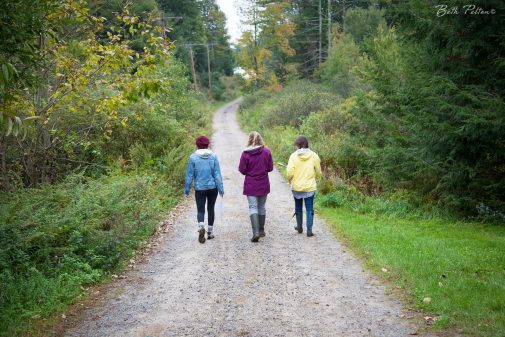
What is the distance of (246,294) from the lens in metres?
6.18

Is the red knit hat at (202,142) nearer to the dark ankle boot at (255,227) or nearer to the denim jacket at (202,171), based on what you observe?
the denim jacket at (202,171)

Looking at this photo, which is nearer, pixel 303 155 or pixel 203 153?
pixel 203 153

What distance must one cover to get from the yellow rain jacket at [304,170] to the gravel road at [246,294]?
1097 mm

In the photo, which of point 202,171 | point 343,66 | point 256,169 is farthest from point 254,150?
point 343,66

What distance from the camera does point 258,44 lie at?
5316 cm

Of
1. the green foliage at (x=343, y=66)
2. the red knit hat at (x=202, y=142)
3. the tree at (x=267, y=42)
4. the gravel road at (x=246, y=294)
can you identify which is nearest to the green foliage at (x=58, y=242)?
the gravel road at (x=246, y=294)

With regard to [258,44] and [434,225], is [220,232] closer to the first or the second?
[434,225]

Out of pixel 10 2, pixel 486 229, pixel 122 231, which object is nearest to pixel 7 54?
pixel 10 2

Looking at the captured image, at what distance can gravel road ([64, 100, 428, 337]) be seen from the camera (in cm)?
518

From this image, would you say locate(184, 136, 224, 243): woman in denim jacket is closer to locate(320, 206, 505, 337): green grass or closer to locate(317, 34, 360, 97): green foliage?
locate(320, 206, 505, 337): green grass

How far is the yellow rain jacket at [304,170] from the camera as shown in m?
9.22

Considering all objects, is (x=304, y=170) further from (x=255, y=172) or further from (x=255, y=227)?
(x=255, y=227)

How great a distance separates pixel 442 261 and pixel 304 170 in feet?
10.9

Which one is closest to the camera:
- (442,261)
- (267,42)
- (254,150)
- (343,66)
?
(442,261)
